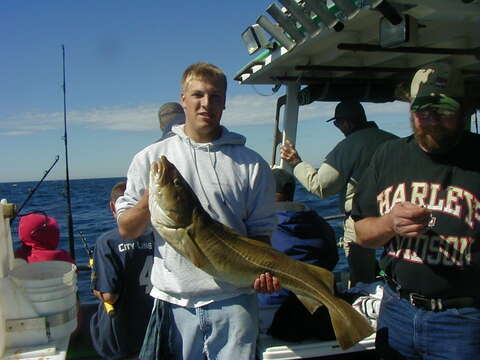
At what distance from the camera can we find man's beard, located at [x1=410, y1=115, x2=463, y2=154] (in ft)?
7.94

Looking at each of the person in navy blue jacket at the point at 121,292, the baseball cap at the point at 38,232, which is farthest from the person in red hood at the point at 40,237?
the person in navy blue jacket at the point at 121,292

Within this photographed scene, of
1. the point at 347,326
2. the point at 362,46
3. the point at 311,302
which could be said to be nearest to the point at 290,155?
the point at 362,46

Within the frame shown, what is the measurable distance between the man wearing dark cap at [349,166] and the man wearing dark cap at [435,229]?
207 cm

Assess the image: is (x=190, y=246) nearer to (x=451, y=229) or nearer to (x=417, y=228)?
(x=417, y=228)

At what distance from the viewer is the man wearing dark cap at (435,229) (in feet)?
7.76

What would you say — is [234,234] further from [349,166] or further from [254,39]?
[254,39]

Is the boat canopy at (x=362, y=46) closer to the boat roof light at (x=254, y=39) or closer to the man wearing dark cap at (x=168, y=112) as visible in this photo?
the boat roof light at (x=254, y=39)

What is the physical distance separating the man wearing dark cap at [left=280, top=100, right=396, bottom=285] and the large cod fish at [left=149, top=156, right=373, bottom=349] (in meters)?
2.10

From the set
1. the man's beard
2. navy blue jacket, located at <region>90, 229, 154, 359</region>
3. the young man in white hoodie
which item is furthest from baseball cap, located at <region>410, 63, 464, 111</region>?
navy blue jacket, located at <region>90, 229, 154, 359</region>

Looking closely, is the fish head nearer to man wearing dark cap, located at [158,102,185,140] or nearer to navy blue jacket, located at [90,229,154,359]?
navy blue jacket, located at [90,229,154,359]

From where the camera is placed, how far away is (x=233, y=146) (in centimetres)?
274

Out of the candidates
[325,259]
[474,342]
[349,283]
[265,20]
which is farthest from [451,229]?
[349,283]

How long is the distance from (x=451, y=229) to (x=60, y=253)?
3.47m

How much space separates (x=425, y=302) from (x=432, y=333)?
0.16 metres
